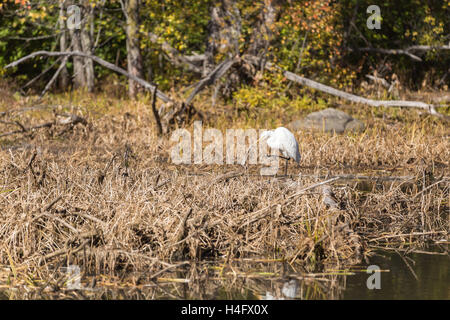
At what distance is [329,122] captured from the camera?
14320 millimetres

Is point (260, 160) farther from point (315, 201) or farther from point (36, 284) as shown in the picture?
point (36, 284)

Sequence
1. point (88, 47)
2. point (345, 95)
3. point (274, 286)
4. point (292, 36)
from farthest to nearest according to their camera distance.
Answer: point (88, 47) < point (292, 36) < point (345, 95) < point (274, 286)

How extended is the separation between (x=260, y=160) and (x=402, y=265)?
5.19 m

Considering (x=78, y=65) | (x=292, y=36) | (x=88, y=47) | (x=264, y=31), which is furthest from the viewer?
(x=78, y=65)

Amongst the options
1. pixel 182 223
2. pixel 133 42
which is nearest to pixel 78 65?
pixel 133 42

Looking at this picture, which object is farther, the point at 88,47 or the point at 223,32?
the point at 88,47

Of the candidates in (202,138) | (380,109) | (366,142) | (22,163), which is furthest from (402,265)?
(380,109)

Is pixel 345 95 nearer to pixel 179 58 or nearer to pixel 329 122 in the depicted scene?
pixel 329 122

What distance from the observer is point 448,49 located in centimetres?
1888

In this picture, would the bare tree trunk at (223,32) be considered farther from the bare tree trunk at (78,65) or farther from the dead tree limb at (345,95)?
the bare tree trunk at (78,65)

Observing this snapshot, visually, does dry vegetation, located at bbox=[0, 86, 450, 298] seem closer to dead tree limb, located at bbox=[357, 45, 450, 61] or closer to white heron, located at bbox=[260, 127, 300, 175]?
white heron, located at bbox=[260, 127, 300, 175]

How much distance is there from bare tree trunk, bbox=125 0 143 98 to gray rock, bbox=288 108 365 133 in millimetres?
4660

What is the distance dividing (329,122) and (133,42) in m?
5.65

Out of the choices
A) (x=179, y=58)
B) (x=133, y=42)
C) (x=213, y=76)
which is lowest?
(x=213, y=76)
